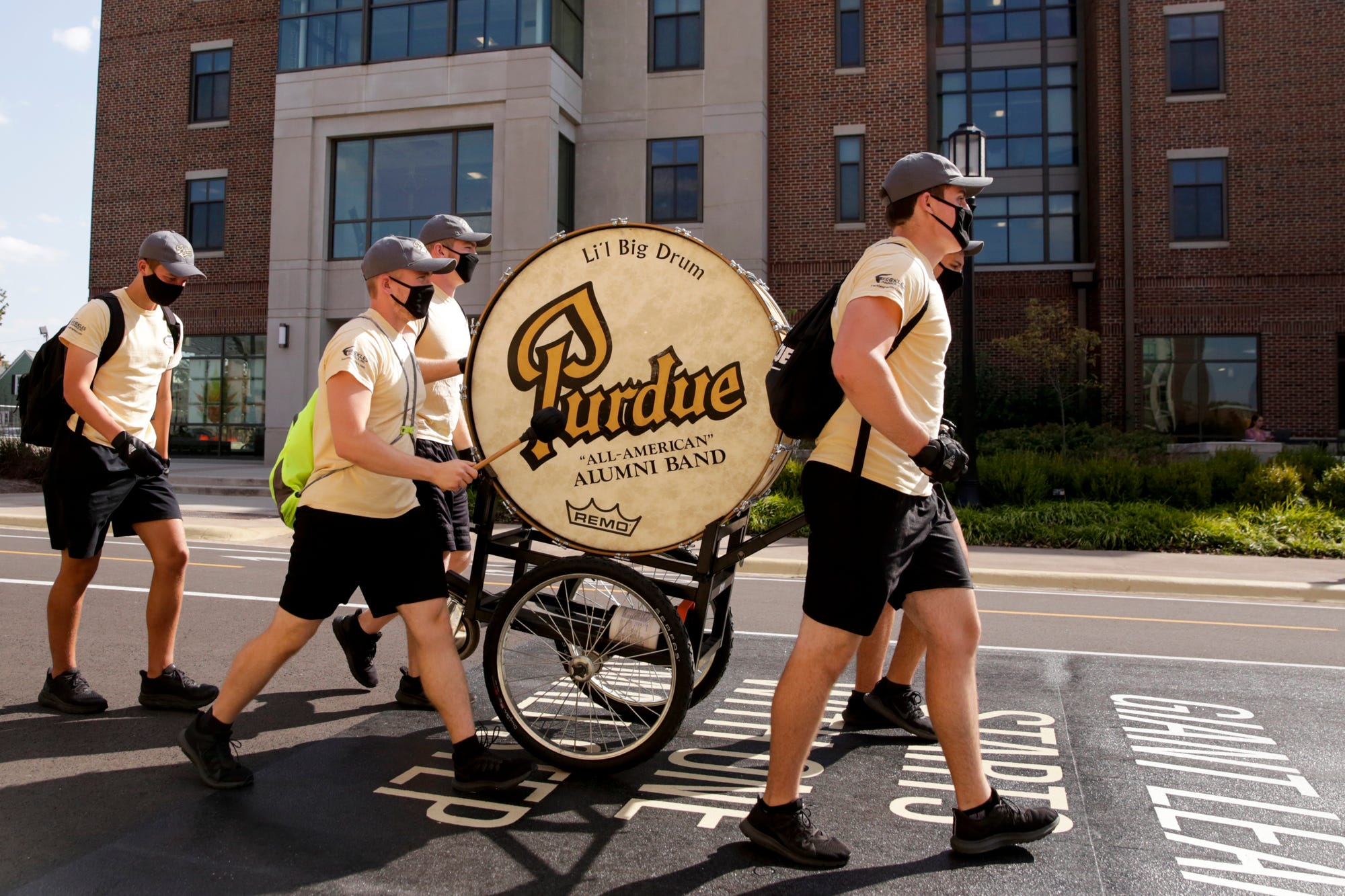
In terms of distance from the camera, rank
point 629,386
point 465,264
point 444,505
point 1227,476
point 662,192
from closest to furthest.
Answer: point 629,386 → point 444,505 → point 465,264 → point 1227,476 → point 662,192

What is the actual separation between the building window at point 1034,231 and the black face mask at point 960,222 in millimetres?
21759

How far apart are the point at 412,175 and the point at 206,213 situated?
7.37m

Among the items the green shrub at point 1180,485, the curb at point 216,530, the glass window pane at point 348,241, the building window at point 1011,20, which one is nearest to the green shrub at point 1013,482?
the green shrub at point 1180,485

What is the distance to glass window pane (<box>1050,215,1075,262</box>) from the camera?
23891 mm

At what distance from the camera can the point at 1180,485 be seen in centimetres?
1395

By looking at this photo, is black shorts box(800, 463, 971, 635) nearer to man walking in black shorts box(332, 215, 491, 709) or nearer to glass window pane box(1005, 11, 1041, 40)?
man walking in black shorts box(332, 215, 491, 709)

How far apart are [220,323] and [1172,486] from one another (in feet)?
72.2

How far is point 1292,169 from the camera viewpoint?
2191 cm

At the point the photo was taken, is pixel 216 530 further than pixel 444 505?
Yes

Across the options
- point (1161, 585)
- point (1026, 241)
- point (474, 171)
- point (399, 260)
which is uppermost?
point (474, 171)

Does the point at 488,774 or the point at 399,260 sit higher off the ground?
the point at 399,260

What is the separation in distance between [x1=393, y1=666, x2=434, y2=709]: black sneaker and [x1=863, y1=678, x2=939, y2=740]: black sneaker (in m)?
2.10

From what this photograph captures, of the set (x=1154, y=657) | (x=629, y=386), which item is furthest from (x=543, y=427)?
(x=1154, y=657)

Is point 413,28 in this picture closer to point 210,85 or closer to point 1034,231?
point 210,85
